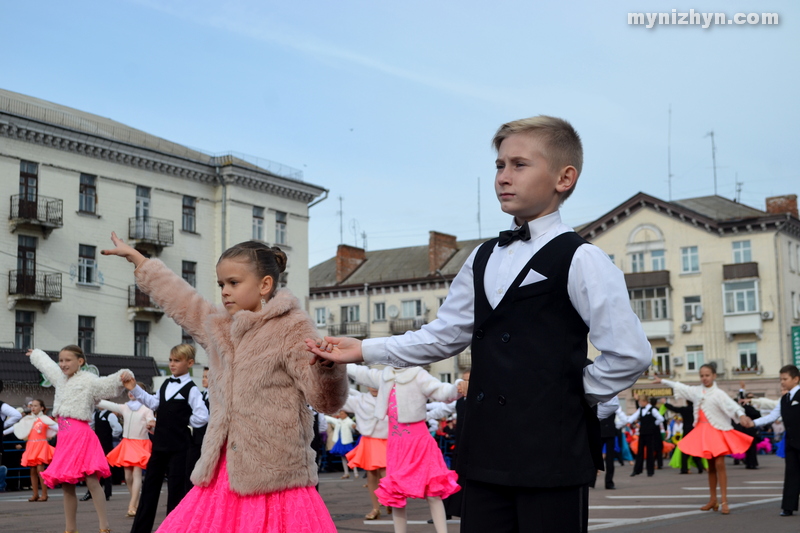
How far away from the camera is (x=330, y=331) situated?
226 ft

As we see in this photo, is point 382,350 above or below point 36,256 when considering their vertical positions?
below

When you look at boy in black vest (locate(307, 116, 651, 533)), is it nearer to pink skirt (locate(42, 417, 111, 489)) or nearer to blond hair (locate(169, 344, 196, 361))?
blond hair (locate(169, 344, 196, 361))

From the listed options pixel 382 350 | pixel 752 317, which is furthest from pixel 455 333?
pixel 752 317

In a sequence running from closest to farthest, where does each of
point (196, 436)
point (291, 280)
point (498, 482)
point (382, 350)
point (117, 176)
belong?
1. point (498, 482)
2. point (382, 350)
3. point (196, 436)
4. point (117, 176)
5. point (291, 280)

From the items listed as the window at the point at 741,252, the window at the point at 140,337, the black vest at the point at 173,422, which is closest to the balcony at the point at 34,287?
the window at the point at 140,337

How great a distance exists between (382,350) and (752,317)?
A: 2224 inches

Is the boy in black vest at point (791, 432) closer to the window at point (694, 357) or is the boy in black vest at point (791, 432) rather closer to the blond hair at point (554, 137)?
the blond hair at point (554, 137)

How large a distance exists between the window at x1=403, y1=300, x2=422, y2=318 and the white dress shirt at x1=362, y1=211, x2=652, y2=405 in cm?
6163

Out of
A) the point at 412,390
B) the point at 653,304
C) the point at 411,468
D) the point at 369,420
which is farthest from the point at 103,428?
the point at 653,304

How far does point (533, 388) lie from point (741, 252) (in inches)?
2261

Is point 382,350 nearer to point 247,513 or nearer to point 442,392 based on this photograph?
point 247,513

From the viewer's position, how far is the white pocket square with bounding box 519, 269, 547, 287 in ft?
11.8

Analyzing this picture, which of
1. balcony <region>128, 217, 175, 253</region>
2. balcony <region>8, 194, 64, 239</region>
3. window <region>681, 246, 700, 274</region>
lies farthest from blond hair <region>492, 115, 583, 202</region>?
window <region>681, 246, 700, 274</region>

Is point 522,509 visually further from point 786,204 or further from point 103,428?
point 786,204
